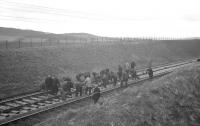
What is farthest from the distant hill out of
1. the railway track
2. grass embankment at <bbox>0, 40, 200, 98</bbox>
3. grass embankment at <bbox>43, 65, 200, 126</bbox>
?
grass embankment at <bbox>43, 65, 200, 126</bbox>

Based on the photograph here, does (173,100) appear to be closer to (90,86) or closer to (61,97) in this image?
(90,86)

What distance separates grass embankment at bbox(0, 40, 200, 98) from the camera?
21.4m

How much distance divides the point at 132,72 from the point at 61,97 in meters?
9.41

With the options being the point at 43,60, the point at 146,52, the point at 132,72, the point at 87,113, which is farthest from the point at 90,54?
the point at 87,113

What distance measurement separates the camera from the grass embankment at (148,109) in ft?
36.9

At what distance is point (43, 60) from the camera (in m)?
28.0

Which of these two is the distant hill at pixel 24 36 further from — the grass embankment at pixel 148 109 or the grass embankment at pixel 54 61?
the grass embankment at pixel 148 109

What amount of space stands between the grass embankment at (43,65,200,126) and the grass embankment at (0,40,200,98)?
369 inches

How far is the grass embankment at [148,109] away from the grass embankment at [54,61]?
9.38 m

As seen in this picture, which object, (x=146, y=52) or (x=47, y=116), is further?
(x=146, y=52)

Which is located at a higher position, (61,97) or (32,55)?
(32,55)

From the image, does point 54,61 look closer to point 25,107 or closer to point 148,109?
point 25,107

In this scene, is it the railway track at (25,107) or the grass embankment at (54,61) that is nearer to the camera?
the railway track at (25,107)

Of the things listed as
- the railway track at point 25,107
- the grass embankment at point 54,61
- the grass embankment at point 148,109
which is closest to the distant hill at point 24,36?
the grass embankment at point 54,61
